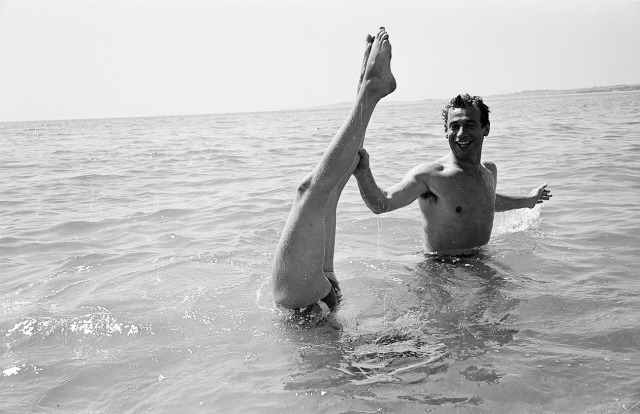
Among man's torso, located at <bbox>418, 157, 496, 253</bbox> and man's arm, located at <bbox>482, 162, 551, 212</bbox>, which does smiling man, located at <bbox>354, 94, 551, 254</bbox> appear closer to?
man's torso, located at <bbox>418, 157, 496, 253</bbox>

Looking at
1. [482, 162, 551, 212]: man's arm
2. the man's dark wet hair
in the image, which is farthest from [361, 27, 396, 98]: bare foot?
[482, 162, 551, 212]: man's arm

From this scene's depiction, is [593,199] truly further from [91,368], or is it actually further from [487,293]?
[91,368]

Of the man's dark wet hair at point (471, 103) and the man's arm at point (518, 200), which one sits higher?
the man's dark wet hair at point (471, 103)

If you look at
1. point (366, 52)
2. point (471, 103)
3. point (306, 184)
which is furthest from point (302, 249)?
point (471, 103)

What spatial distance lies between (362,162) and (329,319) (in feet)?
3.09

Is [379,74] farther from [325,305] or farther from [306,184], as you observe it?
[325,305]

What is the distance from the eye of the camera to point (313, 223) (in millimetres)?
2676

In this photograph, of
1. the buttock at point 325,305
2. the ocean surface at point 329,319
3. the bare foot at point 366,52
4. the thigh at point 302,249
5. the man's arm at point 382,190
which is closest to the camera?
the ocean surface at point 329,319

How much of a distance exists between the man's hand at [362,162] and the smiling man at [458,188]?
704mm

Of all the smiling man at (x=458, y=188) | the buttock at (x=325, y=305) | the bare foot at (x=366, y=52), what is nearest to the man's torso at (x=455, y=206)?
the smiling man at (x=458, y=188)

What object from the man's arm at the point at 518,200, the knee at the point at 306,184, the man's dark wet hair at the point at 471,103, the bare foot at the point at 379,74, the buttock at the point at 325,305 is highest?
the bare foot at the point at 379,74

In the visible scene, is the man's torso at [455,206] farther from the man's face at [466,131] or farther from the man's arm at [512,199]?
the man's arm at [512,199]

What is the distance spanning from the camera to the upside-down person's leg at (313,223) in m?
2.68

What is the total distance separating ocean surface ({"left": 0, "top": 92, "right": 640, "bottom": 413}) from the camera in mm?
2369
